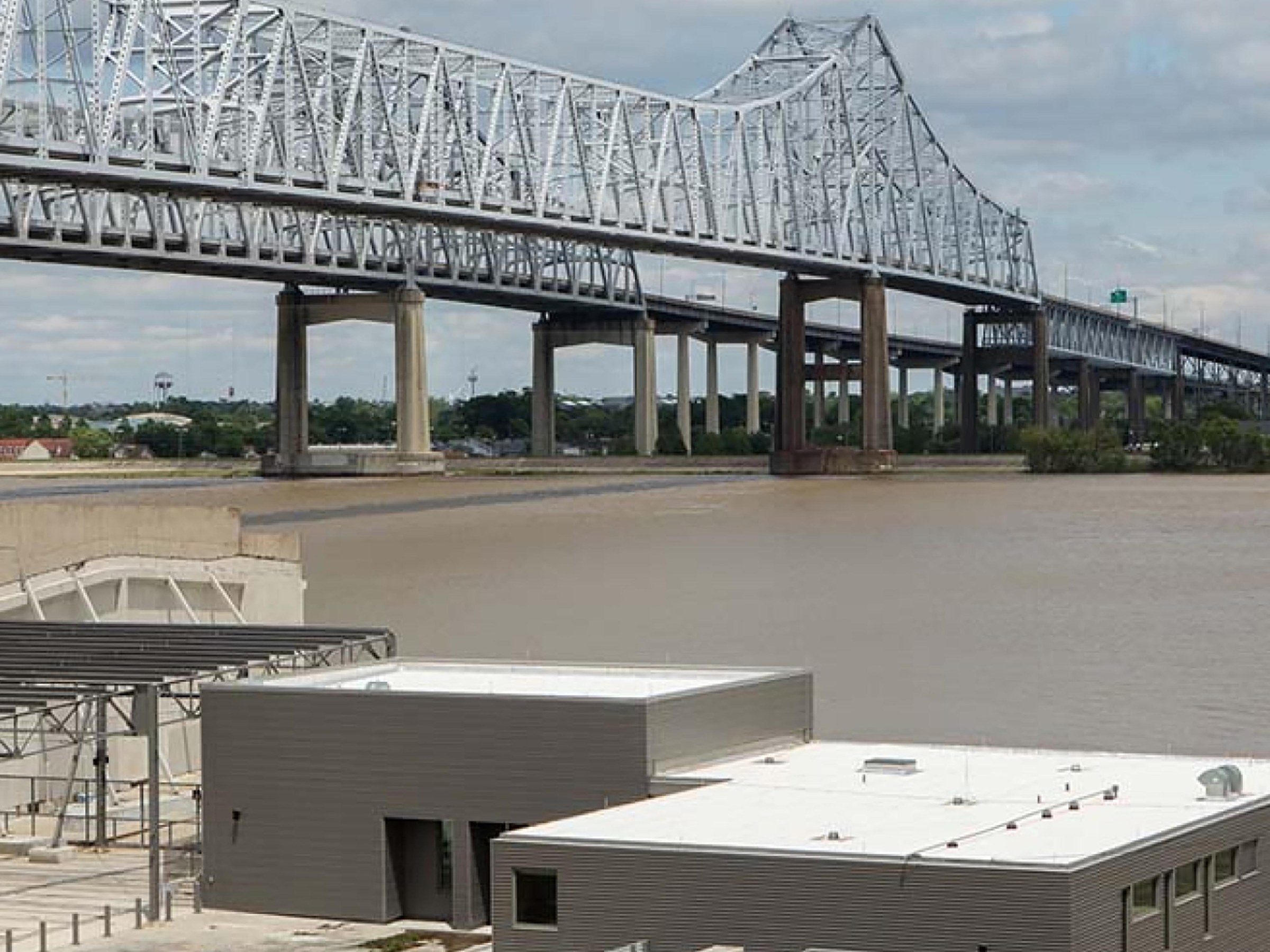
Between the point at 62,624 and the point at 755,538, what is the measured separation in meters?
37.5

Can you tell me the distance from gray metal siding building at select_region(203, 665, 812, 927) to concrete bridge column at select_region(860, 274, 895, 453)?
89.7 meters

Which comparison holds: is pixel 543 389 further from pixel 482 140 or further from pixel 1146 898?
pixel 1146 898

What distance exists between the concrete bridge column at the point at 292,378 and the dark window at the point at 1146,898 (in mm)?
101673

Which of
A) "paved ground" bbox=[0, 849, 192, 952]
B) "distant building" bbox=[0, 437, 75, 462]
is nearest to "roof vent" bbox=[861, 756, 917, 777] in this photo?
"paved ground" bbox=[0, 849, 192, 952]

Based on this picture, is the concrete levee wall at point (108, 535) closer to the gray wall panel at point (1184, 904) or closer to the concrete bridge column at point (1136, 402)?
the gray wall panel at point (1184, 904)

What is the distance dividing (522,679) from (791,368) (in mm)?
88876

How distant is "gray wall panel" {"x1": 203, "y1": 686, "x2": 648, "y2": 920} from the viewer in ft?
83.9

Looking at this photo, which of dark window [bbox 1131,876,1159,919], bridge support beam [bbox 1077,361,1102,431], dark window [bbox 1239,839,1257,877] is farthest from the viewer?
bridge support beam [bbox 1077,361,1102,431]

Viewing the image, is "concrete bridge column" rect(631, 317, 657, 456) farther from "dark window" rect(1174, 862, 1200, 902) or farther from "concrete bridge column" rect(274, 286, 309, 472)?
"dark window" rect(1174, 862, 1200, 902)

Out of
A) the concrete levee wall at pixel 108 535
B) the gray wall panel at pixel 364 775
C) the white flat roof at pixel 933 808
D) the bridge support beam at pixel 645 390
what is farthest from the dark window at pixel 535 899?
the bridge support beam at pixel 645 390

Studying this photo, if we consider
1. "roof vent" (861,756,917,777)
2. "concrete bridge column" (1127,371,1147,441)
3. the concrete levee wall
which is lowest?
"roof vent" (861,756,917,777)

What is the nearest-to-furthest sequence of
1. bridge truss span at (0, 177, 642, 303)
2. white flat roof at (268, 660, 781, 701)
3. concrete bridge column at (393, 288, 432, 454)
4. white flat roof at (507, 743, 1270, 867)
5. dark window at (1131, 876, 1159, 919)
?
dark window at (1131, 876, 1159, 919) → white flat roof at (507, 743, 1270, 867) → white flat roof at (268, 660, 781, 701) → bridge truss span at (0, 177, 642, 303) → concrete bridge column at (393, 288, 432, 454)

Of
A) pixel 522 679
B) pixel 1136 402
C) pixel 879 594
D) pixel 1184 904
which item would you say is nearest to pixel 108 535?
pixel 522 679

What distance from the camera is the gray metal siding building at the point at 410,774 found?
25578 mm
